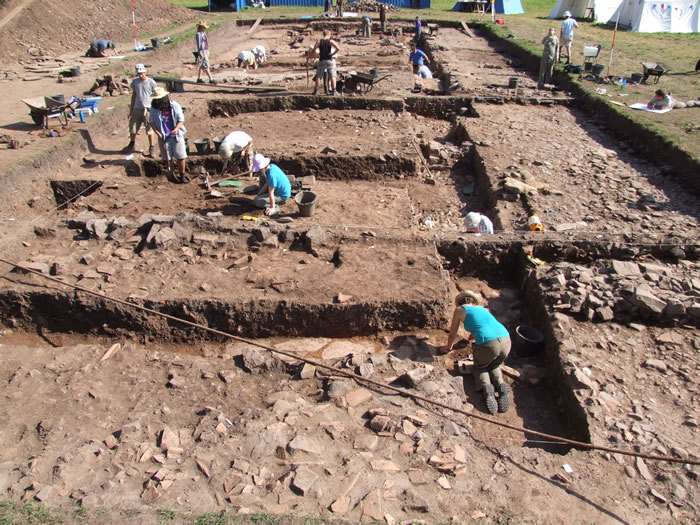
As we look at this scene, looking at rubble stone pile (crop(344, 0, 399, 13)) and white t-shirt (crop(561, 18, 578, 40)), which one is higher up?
rubble stone pile (crop(344, 0, 399, 13))

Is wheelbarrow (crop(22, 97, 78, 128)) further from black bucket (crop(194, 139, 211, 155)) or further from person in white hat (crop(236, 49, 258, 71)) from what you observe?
person in white hat (crop(236, 49, 258, 71))

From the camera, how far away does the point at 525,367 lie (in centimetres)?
532

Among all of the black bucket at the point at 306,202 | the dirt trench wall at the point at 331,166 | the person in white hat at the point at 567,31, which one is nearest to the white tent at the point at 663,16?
the person in white hat at the point at 567,31

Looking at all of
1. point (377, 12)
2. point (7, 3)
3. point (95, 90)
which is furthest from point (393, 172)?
point (377, 12)

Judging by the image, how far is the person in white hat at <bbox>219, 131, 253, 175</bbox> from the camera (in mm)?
8062

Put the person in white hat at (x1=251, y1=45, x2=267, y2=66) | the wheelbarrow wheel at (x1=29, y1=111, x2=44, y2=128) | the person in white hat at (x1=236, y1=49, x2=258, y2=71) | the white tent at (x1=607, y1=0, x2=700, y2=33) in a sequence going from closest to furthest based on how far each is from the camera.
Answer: the wheelbarrow wheel at (x1=29, y1=111, x2=44, y2=128) < the person in white hat at (x1=236, y1=49, x2=258, y2=71) < the person in white hat at (x1=251, y1=45, x2=267, y2=66) < the white tent at (x1=607, y1=0, x2=700, y2=33)

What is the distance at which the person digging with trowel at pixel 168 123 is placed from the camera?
7.90 metres

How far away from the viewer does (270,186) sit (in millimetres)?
7176

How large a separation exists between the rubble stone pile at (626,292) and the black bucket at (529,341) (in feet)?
1.26

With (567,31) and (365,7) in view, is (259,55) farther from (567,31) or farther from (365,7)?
(365,7)

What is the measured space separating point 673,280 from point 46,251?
7949 millimetres

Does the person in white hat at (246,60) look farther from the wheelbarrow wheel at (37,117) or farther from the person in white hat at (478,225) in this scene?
the person in white hat at (478,225)

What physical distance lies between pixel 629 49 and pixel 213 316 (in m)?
20.1

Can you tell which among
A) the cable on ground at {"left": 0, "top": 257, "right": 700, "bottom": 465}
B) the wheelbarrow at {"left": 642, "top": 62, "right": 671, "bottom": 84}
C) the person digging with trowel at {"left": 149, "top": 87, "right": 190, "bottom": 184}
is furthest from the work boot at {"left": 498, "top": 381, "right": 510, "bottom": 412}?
the wheelbarrow at {"left": 642, "top": 62, "right": 671, "bottom": 84}
